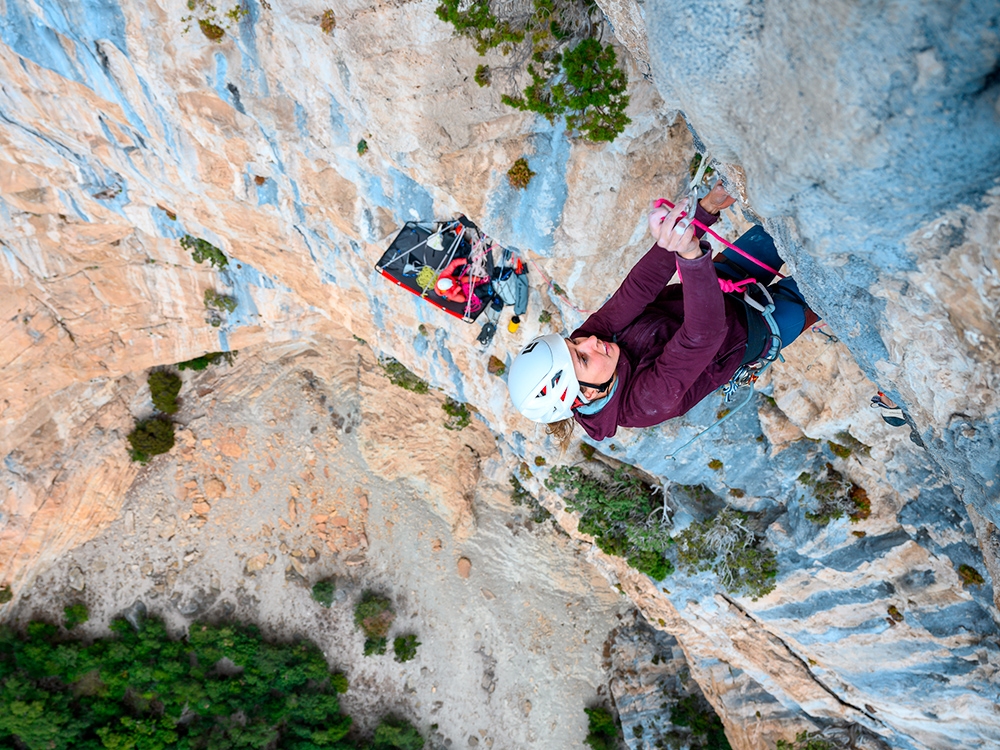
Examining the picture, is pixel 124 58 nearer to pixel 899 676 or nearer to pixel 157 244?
pixel 157 244

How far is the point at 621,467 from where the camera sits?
Result: 8758 millimetres

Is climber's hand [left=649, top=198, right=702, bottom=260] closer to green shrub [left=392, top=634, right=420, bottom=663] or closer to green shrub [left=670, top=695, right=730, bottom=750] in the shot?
green shrub [left=670, top=695, right=730, bottom=750]

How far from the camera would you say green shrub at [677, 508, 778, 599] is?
23.9 feet

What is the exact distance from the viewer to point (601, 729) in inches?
470

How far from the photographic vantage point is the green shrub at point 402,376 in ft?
37.0

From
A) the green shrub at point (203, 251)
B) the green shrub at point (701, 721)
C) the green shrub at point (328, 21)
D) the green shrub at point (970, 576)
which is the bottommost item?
the green shrub at point (701, 721)

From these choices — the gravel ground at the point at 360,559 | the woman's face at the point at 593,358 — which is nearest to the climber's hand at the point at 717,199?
the woman's face at the point at 593,358

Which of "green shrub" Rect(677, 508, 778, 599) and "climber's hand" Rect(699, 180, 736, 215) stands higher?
"climber's hand" Rect(699, 180, 736, 215)

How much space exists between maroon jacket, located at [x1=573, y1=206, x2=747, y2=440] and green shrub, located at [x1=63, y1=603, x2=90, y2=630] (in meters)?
13.4

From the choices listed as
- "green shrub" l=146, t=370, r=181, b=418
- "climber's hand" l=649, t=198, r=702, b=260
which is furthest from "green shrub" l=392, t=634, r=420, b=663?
"climber's hand" l=649, t=198, r=702, b=260

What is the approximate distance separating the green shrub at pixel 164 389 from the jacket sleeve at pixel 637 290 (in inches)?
446

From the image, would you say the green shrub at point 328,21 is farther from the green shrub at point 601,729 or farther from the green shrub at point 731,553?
the green shrub at point 601,729

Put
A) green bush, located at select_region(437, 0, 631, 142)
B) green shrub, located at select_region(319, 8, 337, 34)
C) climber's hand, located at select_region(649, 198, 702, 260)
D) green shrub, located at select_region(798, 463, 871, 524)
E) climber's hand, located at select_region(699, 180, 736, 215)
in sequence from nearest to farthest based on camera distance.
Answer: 1. climber's hand, located at select_region(649, 198, 702, 260)
2. climber's hand, located at select_region(699, 180, 736, 215)
3. green bush, located at select_region(437, 0, 631, 142)
4. green shrub, located at select_region(319, 8, 337, 34)
5. green shrub, located at select_region(798, 463, 871, 524)

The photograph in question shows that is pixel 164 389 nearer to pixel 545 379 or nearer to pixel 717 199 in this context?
pixel 545 379
